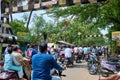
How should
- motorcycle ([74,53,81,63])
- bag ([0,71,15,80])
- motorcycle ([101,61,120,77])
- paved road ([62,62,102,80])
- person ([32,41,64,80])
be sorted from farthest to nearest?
motorcycle ([74,53,81,63]) → paved road ([62,62,102,80]) → motorcycle ([101,61,120,77]) → bag ([0,71,15,80]) → person ([32,41,64,80])

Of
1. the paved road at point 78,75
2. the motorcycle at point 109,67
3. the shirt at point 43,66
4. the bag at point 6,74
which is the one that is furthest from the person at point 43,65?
the paved road at point 78,75

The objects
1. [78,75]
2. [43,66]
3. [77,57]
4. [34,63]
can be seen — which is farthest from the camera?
[77,57]

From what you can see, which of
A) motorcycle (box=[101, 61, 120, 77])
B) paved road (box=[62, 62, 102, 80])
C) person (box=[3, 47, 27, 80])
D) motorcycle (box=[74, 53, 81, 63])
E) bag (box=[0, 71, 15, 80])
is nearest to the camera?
bag (box=[0, 71, 15, 80])

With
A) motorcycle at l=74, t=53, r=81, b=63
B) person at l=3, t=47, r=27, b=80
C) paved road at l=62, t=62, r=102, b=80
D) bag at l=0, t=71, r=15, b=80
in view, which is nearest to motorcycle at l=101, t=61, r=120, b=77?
paved road at l=62, t=62, r=102, b=80

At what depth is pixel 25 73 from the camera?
13312 millimetres

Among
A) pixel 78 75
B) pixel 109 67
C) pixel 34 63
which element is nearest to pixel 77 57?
pixel 78 75

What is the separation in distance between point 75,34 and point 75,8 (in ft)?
168

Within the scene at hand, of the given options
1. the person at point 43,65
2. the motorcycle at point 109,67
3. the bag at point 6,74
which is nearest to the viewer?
the person at point 43,65

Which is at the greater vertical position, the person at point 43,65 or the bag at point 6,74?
the person at point 43,65

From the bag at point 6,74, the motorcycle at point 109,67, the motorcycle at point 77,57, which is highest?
the bag at point 6,74

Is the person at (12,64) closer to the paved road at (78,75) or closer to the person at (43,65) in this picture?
the person at (43,65)

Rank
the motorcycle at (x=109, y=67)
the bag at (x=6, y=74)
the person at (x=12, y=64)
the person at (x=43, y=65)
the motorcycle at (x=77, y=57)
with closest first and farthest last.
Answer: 1. the person at (x=43, y=65)
2. the bag at (x=6, y=74)
3. the person at (x=12, y=64)
4. the motorcycle at (x=109, y=67)
5. the motorcycle at (x=77, y=57)

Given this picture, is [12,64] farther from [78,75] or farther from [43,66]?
[78,75]

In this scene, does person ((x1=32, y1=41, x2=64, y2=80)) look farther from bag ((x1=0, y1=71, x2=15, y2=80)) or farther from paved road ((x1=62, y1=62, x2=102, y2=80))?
paved road ((x1=62, y1=62, x2=102, y2=80))
